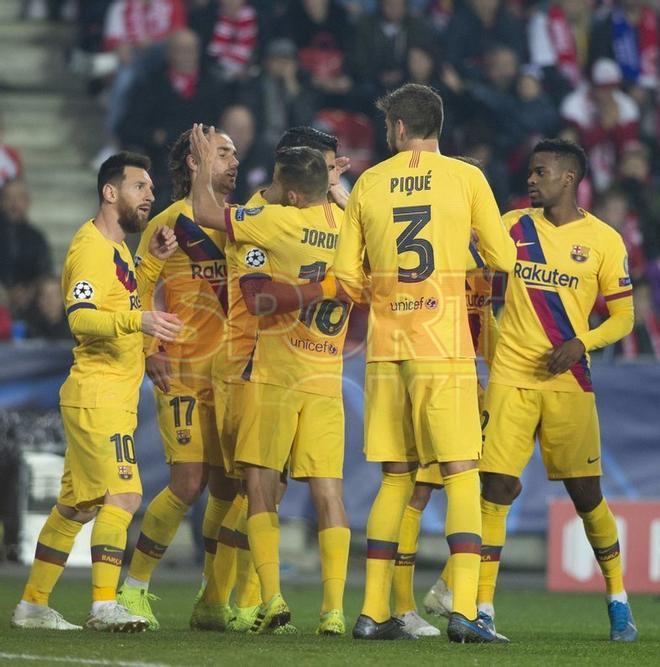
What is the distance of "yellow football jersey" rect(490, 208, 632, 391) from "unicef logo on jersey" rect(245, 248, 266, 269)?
1.25 meters

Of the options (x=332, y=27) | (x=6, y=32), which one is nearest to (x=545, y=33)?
(x=332, y=27)

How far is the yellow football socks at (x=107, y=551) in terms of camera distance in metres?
7.10

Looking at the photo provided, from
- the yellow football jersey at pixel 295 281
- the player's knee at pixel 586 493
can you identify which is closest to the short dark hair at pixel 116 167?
the yellow football jersey at pixel 295 281

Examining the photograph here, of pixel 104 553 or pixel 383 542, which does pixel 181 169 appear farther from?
pixel 383 542

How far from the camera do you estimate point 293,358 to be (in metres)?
7.30

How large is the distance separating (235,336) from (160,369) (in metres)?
0.42

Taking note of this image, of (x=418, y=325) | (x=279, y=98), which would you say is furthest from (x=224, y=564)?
(x=279, y=98)

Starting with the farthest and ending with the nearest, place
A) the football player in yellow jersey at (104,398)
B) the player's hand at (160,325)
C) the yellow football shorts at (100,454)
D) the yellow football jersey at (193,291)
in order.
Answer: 1. the yellow football jersey at (193,291)
2. the yellow football shorts at (100,454)
3. the football player in yellow jersey at (104,398)
4. the player's hand at (160,325)

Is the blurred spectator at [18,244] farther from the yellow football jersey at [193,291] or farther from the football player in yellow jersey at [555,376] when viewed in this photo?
the football player in yellow jersey at [555,376]

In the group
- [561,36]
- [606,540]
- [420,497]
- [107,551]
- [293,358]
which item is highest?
[561,36]

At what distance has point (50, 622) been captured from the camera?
7418 mm

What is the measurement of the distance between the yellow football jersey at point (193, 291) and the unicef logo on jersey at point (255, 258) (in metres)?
0.50

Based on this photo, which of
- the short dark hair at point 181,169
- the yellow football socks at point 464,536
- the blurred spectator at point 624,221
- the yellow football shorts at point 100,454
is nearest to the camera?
the yellow football socks at point 464,536

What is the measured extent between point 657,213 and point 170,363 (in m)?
8.13
